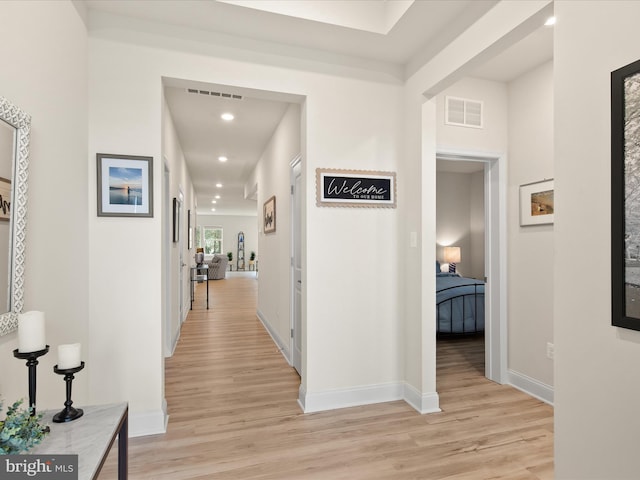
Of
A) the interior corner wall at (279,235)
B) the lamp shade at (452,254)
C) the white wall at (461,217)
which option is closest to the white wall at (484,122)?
the interior corner wall at (279,235)

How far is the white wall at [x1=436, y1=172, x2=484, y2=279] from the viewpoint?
7.25 metres

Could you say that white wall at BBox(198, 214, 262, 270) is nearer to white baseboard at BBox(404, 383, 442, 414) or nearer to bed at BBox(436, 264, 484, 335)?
bed at BBox(436, 264, 484, 335)

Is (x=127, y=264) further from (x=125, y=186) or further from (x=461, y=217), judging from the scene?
(x=461, y=217)

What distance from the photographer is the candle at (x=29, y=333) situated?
123 centimetres

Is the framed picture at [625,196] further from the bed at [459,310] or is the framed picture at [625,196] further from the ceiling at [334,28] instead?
the bed at [459,310]

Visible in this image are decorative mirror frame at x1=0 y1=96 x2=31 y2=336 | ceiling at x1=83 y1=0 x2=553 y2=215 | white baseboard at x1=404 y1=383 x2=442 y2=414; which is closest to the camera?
decorative mirror frame at x1=0 y1=96 x2=31 y2=336

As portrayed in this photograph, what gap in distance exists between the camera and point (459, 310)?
458 centimetres

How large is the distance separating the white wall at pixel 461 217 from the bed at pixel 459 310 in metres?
2.55

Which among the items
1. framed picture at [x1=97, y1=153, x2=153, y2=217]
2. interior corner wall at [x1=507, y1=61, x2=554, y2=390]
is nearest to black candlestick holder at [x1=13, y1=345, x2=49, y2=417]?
framed picture at [x1=97, y1=153, x2=153, y2=217]

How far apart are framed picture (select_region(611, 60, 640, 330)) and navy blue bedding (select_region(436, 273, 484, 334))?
3.27 m

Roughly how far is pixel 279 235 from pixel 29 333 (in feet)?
10.7

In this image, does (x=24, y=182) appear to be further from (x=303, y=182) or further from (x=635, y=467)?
(x=635, y=467)

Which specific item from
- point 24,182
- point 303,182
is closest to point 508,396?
point 303,182

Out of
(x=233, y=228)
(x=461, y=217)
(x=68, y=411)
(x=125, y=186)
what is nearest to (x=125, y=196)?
(x=125, y=186)
